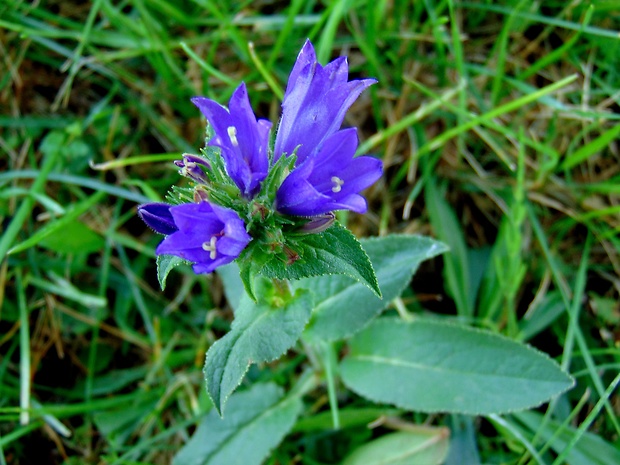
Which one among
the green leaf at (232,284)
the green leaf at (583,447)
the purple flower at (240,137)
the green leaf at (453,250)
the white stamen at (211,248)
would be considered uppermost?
the purple flower at (240,137)

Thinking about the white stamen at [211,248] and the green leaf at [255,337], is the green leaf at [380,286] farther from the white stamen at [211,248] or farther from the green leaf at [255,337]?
the white stamen at [211,248]

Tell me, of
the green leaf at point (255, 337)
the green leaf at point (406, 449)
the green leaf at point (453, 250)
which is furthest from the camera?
the green leaf at point (453, 250)

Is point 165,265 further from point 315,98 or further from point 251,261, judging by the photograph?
point 315,98

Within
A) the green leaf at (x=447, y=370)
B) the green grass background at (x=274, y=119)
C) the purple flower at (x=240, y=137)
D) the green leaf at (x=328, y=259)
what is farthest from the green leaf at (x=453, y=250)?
the purple flower at (x=240, y=137)

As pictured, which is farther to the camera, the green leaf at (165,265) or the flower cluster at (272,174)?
the green leaf at (165,265)

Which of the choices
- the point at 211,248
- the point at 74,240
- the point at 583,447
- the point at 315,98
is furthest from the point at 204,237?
the point at 583,447

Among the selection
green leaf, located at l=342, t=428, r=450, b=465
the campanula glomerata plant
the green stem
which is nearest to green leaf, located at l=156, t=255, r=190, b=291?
the campanula glomerata plant

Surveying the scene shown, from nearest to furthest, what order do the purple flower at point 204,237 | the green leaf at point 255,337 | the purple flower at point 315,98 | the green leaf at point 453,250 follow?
the purple flower at point 204,237 → the purple flower at point 315,98 → the green leaf at point 255,337 → the green leaf at point 453,250

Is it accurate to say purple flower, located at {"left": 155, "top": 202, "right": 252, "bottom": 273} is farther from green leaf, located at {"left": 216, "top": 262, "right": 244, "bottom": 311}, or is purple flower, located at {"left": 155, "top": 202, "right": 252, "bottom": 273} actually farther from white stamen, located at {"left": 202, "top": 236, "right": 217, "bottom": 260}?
green leaf, located at {"left": 216, "top": 262, "right": 244, "bottom": 311}
